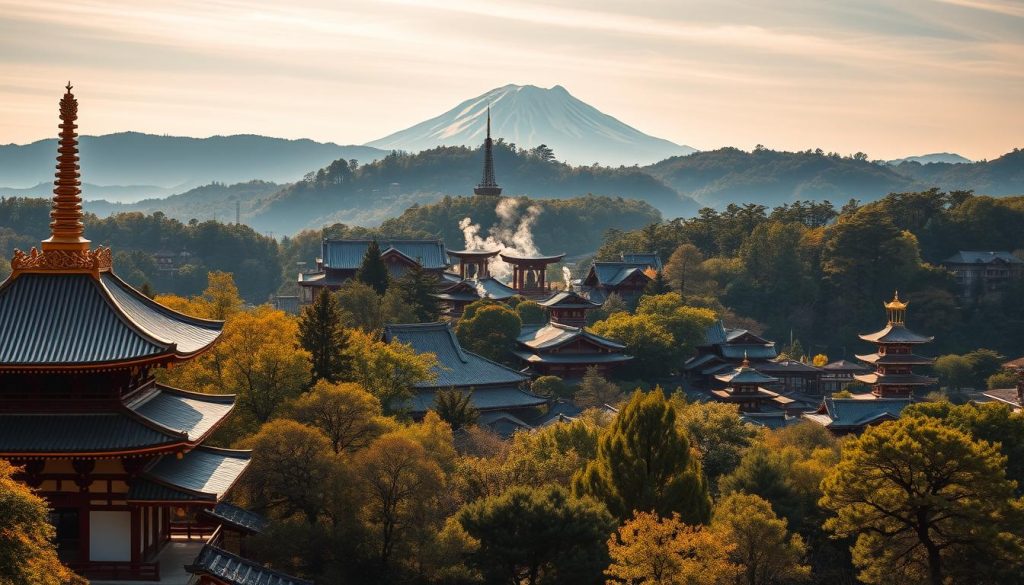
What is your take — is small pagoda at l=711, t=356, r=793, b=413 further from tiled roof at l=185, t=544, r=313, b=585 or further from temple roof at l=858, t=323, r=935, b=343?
tiled roof at l=185, t=544, r=313, b=585

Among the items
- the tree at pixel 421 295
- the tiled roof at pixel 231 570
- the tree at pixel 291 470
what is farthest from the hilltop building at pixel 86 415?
the tree at pixel 421 295

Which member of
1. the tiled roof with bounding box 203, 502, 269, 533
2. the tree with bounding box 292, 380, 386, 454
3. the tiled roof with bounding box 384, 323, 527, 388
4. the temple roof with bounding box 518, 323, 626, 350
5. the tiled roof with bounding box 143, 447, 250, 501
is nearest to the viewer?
the tiled roof with bounding box 143, 447, 250, 501

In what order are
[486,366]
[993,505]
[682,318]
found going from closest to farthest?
[993,505]
[486,366]
[682,318]

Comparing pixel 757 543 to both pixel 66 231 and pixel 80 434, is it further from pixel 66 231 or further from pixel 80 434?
pixel 66 231

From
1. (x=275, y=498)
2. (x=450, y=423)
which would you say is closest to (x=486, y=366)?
(x=450, y=423)

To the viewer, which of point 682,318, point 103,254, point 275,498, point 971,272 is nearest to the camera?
point 103,254

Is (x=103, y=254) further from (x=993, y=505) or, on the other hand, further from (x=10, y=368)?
(x=993, y=505)

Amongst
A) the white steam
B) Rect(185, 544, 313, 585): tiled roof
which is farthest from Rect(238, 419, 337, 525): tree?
the white steam

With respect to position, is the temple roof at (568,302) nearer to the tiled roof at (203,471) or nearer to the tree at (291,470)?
the tree at (291,470)
